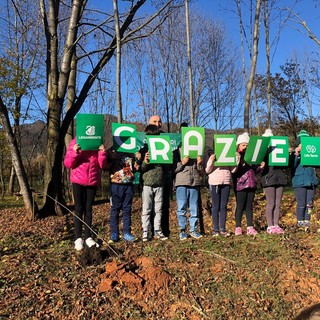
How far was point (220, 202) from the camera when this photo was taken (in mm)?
5906

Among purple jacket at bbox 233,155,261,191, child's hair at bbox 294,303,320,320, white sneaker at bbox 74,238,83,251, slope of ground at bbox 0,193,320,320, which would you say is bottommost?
slope of ground at bbox 0,193,320,320

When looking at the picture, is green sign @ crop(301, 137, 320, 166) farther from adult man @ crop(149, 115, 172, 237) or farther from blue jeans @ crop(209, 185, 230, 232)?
adult man @ crop(149, 115, 172, 237)

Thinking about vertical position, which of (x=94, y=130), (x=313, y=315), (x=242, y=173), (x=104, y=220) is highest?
(x=94, y=130)

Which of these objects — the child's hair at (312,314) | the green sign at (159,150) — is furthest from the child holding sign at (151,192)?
the child's hair at (312,314)

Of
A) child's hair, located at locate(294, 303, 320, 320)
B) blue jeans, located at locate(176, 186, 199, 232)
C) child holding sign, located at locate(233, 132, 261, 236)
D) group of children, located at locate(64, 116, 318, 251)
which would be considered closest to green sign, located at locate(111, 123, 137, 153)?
group of children, located at locate(64, 116, 318, 251)

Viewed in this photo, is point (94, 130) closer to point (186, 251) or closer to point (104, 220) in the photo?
point (186, 251)

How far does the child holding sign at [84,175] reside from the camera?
5.10 m

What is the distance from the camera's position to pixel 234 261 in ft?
15.8

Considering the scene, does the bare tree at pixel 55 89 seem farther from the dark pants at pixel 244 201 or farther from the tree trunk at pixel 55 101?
the dark pants at pixel 244 201

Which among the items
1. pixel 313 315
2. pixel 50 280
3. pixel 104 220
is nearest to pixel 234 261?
pixel 50 280

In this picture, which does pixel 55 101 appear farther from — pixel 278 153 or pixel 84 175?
pixel 278 153

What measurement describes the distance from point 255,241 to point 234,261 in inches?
34.9

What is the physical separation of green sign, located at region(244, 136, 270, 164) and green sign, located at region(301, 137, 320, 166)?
768mm

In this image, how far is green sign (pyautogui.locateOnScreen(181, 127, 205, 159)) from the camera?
18.2ft
